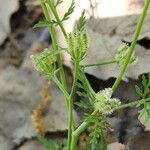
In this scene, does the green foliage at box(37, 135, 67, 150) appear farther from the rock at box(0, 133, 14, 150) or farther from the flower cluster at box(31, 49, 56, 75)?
the flower cluster at box(31, 49, 56, 75)

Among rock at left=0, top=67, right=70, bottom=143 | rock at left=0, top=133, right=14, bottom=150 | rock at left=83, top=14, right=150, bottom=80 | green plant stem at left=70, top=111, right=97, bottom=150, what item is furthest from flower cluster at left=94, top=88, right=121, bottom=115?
rock at left=0, top=133, right=14, bottom=150

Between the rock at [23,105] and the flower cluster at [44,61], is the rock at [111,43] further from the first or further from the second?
the flower cluster at [44,61]

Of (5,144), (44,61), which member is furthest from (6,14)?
(44,61)

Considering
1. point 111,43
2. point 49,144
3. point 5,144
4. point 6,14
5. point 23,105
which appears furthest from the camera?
point 6,14

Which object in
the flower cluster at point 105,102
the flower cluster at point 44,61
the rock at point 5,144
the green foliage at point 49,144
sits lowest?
the rock at point 5,144

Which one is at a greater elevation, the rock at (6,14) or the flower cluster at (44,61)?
the flower cluster at (44,61)

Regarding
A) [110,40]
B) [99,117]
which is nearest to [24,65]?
[110,40]

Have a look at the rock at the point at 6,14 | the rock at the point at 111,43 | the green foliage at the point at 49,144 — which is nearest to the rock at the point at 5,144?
the green foliage at the point at 49,144

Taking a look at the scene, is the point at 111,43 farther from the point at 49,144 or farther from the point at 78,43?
the point at 78,43
